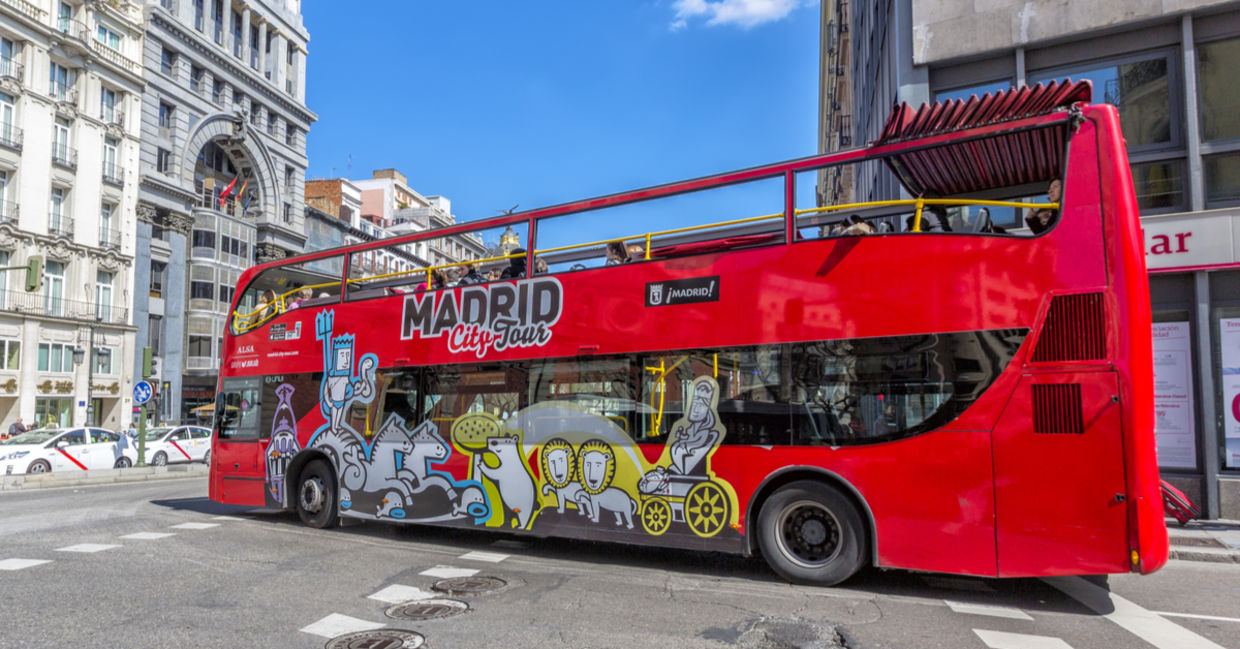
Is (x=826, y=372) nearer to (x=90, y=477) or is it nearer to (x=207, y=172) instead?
(x=90, y=477)

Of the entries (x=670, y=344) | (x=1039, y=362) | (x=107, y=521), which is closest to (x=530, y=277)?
(x=670, y=344)

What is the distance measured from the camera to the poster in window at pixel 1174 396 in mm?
11849

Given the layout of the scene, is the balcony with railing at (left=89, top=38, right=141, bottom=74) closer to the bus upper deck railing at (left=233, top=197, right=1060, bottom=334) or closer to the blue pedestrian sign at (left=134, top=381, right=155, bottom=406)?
the blue pedestrian sign at (left=134, top=381, right=155, bottom=406)

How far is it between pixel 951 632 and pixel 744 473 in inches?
92.7

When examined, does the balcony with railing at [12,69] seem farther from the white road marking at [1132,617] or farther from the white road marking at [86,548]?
the white road marking at [1132,617]

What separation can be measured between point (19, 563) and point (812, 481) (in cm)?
795

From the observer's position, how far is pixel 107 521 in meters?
11.5

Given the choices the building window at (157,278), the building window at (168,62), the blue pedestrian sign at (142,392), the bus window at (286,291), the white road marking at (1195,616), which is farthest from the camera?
the building window at (168,62)

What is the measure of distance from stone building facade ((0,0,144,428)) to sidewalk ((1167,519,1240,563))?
133ft

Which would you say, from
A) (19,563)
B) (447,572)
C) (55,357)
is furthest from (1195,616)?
(55,357)

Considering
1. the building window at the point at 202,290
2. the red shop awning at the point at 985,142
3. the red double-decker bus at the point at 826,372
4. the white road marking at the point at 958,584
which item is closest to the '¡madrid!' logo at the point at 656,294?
the red double-decker bus at the point at 826,372

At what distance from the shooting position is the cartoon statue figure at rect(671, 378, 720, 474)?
25.4 feet

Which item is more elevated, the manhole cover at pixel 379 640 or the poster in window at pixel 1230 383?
the poster in window at pixel 1230 383

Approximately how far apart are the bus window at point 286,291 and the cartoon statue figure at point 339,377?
480mm
